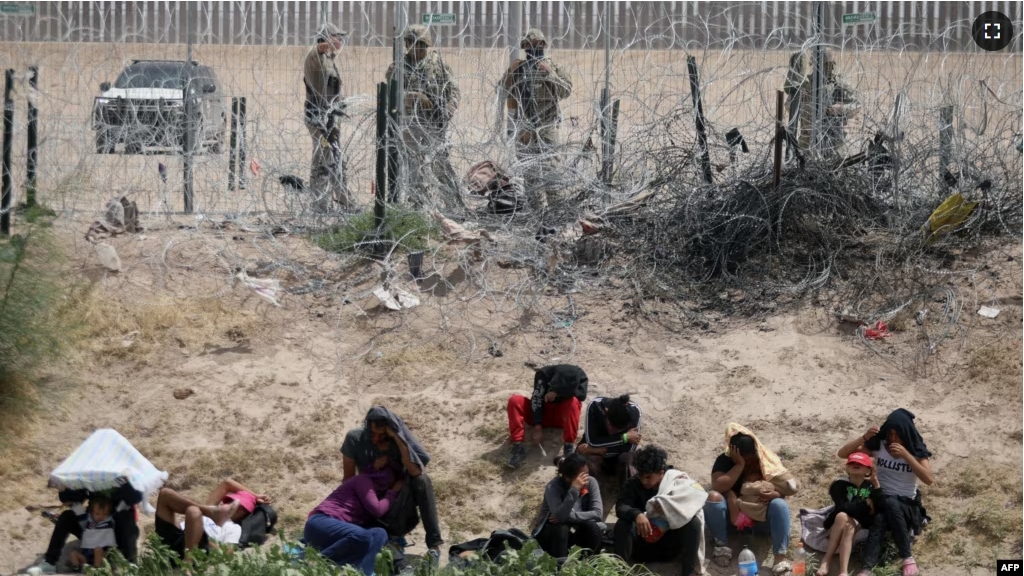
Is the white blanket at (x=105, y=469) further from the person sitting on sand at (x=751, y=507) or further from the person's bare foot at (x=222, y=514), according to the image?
the person sitting on sand at (x=751, y=507)

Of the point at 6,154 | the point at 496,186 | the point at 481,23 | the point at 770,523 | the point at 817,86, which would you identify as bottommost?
the point at 770,523

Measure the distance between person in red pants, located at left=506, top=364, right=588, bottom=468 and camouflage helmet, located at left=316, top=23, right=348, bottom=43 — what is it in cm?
367

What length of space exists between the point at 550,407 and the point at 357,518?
1.48 metres

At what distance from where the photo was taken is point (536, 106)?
1046cm

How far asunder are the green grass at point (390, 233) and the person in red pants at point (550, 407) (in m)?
2.07

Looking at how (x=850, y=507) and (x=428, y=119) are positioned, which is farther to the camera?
(x=428, y=119)

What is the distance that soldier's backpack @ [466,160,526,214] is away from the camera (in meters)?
10.4

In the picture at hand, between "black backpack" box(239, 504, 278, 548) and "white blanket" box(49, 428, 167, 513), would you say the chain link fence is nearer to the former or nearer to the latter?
"black backpack" box(239, 504, 278, 548)

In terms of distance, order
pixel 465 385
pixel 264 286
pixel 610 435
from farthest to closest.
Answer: pixel 264 286, pixel 465 385, pixel 610 435

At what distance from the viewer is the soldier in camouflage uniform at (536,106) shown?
33.9 ft

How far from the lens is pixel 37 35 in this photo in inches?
423

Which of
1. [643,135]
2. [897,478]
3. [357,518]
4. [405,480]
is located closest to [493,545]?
[405,480]

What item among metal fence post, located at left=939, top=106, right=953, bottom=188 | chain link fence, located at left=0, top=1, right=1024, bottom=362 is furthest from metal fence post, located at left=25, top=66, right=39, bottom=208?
metal fence post, located at left=939, top=106, right=953, bottom=188

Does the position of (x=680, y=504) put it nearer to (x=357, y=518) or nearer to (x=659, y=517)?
(x=659, y=517)
